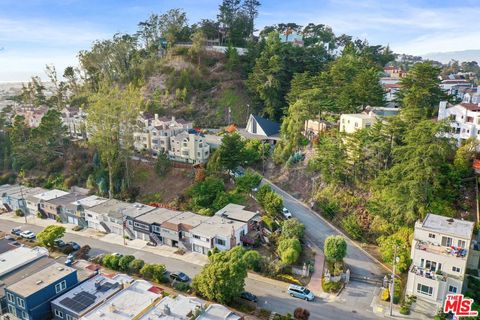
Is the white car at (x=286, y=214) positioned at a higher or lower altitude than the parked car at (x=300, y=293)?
higher

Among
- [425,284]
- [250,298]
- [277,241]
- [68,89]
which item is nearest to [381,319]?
[425,284]

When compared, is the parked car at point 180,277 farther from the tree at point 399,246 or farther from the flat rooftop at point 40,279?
the tree at point 399,246

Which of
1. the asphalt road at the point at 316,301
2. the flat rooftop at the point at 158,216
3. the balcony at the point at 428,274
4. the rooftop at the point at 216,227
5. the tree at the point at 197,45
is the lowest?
the asphalt road at the point at 316,301

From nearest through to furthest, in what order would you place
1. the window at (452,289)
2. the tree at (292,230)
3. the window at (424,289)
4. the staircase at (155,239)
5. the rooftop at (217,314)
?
the rooftop at (217,314), the window at (452,289), the window at (424,289), the tree at (292,230), the staircase at (155,239)

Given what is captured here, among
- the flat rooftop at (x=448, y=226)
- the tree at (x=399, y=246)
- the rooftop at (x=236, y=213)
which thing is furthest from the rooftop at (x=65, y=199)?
the flat rooftop at (x=448, y=226)

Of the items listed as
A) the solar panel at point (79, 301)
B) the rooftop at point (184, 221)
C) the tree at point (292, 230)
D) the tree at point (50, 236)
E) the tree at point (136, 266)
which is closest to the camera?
the solar panel at point (79, 301)

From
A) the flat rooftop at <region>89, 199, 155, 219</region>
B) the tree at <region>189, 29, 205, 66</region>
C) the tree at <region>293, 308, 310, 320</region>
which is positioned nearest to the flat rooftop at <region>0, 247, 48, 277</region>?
the flat rooftop at <region>89, 199, 155, 219</region>

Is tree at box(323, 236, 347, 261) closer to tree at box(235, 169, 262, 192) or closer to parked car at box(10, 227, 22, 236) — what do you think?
tree at box(235, 169, 262, 192)

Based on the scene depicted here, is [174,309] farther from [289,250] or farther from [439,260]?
[439,260]
